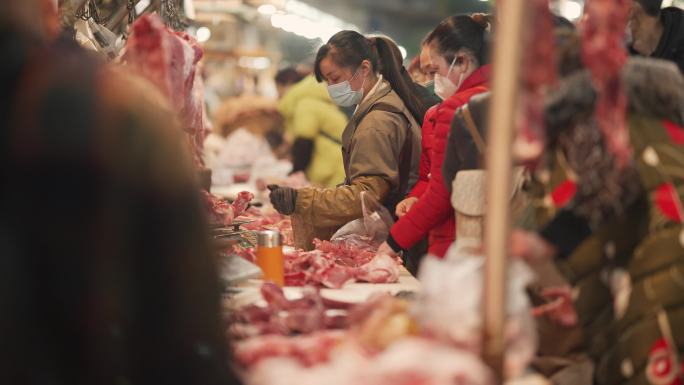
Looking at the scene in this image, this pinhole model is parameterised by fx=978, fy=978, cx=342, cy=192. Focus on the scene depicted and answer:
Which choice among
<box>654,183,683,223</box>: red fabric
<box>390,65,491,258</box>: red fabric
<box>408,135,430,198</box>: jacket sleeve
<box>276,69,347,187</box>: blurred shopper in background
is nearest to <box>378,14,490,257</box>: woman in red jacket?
<box>390,65,491,258</box>: red fabric

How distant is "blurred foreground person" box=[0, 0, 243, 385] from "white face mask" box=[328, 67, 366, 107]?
13.3 ft

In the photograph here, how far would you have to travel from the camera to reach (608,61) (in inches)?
110

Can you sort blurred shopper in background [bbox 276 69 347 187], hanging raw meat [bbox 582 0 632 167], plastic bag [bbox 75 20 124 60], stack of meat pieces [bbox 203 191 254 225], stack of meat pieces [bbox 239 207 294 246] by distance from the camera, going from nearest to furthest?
1. hanging raw meat [bbox 582 0 632 167]
2. plastic bag [bbox 75 20 124 60]
3. stack of meat pieces [bbox 203 191 254 225]
4. stack of meat pieces [bbox 239 207 294 246]
5. blurred shopper in background [bbox 276 69 347 187]

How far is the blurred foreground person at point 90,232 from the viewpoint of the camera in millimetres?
1875

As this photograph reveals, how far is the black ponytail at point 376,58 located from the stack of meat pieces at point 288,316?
2596 millimetres

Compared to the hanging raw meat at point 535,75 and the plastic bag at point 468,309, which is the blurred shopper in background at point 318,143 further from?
the hanging raw meat at point 535,75

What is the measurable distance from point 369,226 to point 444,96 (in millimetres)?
996

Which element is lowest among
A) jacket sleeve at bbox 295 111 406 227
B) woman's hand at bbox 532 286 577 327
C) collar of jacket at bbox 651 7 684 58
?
woman's hand at bbox 532 286 577 327

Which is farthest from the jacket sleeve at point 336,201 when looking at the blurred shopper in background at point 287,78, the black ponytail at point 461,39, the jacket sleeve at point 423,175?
the blurred shopper in background at point 287,78

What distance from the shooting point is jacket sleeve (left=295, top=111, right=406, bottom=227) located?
573 cm

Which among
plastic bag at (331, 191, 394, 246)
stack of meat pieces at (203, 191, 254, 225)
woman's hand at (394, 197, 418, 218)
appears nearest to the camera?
stack of meat pieces at (203, 191, 254, 225)

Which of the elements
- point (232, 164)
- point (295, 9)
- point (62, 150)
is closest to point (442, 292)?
point (62, 150)

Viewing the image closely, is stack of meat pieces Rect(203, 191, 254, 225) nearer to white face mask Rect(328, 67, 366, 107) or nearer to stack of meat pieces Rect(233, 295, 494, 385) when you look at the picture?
white face mask Rect(328, 67, 366, 107)

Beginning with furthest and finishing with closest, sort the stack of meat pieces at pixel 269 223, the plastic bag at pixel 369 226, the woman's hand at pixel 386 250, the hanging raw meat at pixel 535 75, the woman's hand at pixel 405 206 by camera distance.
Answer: the stack of meat pieces at pixel 269 223, the plastic bag at pixel 369 226, the woman's hand at pixel 405 206, the woman's hand at pixel 386 250, the hanging raw meat at pixel 535 75
